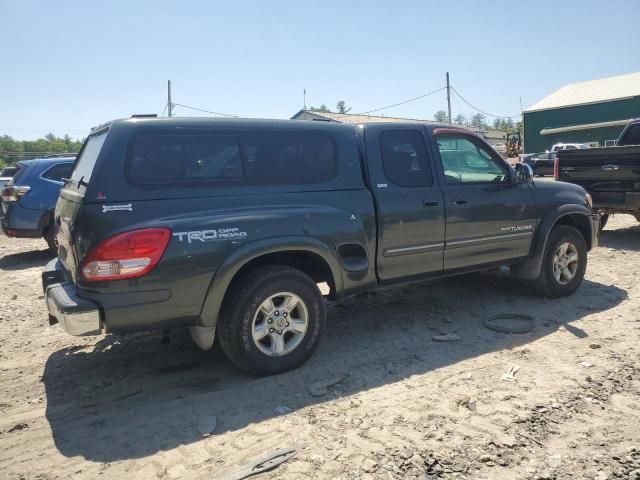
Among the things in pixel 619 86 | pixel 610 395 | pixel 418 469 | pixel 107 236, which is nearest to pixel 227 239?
pixel 107 236

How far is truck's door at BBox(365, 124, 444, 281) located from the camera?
4349 mm

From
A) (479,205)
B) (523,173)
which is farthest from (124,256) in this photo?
(523,173)

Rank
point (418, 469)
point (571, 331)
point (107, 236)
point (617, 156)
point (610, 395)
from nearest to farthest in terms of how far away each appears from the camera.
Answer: point (418, 469) < point (107, 236) < point (610, 395) < point (571, 331) < point (617, 156)

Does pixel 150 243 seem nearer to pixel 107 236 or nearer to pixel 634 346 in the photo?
pixel 107 236

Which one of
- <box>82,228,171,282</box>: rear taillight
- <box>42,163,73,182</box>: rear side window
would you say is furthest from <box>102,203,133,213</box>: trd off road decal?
<box>42,163,73,182</box>: rear side window

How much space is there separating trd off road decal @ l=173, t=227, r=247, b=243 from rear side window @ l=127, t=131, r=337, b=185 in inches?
15.4

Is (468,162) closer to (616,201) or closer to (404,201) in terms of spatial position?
(404,201)

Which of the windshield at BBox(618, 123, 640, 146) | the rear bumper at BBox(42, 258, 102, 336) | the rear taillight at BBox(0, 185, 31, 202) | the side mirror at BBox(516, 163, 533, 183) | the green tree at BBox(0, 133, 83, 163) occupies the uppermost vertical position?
the green tree at BBox(0, 133, 83, 163)

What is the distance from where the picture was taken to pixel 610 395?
3.49 meters

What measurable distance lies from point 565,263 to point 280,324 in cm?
361

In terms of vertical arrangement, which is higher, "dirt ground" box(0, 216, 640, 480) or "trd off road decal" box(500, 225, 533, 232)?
"trd off road decal" box(500, 225, 533, 232)

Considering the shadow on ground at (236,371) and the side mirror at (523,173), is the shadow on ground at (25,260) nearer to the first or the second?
the shadow on ground at (236,371)

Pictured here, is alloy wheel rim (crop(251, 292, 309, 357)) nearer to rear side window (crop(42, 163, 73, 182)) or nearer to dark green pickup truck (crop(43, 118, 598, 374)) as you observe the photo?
dark green pickup truck (crop(43, 118, 598, 374))

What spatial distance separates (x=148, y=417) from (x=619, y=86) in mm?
42812
